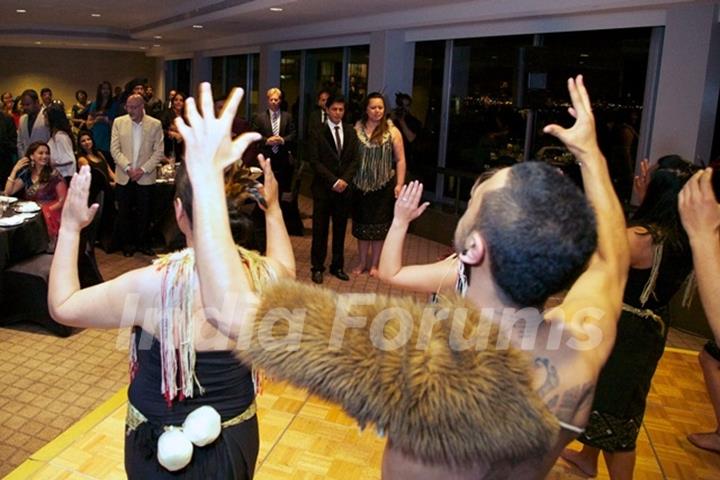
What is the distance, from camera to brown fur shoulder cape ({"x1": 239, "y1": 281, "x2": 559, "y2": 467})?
916 mm

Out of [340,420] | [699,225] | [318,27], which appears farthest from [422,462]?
[318,27]

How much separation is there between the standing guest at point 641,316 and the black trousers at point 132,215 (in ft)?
15.1

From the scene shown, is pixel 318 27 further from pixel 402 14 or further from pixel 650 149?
pixel 650 149

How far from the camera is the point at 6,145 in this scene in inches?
280

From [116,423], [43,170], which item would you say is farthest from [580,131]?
[43,170]

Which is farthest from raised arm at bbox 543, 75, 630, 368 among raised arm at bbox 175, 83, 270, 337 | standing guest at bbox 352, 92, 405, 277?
standing guest at bbox 352, 92, 405, 277

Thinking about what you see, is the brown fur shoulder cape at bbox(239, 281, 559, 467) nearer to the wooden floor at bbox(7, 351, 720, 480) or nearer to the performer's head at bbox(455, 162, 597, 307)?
the performer's head at bbox(455, 162, 597, 307)

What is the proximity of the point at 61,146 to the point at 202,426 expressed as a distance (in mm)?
5042

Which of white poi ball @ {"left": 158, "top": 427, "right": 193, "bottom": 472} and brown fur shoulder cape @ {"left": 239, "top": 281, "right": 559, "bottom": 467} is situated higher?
brown fur shoulder cape @ {"left": 239, "top": 281, "right": 559, "bottom": 467}

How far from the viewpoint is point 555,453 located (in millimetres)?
1118

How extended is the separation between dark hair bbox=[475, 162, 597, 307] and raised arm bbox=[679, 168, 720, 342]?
571mm

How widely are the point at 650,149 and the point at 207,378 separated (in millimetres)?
4997

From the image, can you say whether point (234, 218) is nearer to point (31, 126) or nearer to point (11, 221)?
point (11, 221)

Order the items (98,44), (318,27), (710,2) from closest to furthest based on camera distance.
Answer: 1. (710,2)
2. (318,27)
3. (98,44)
